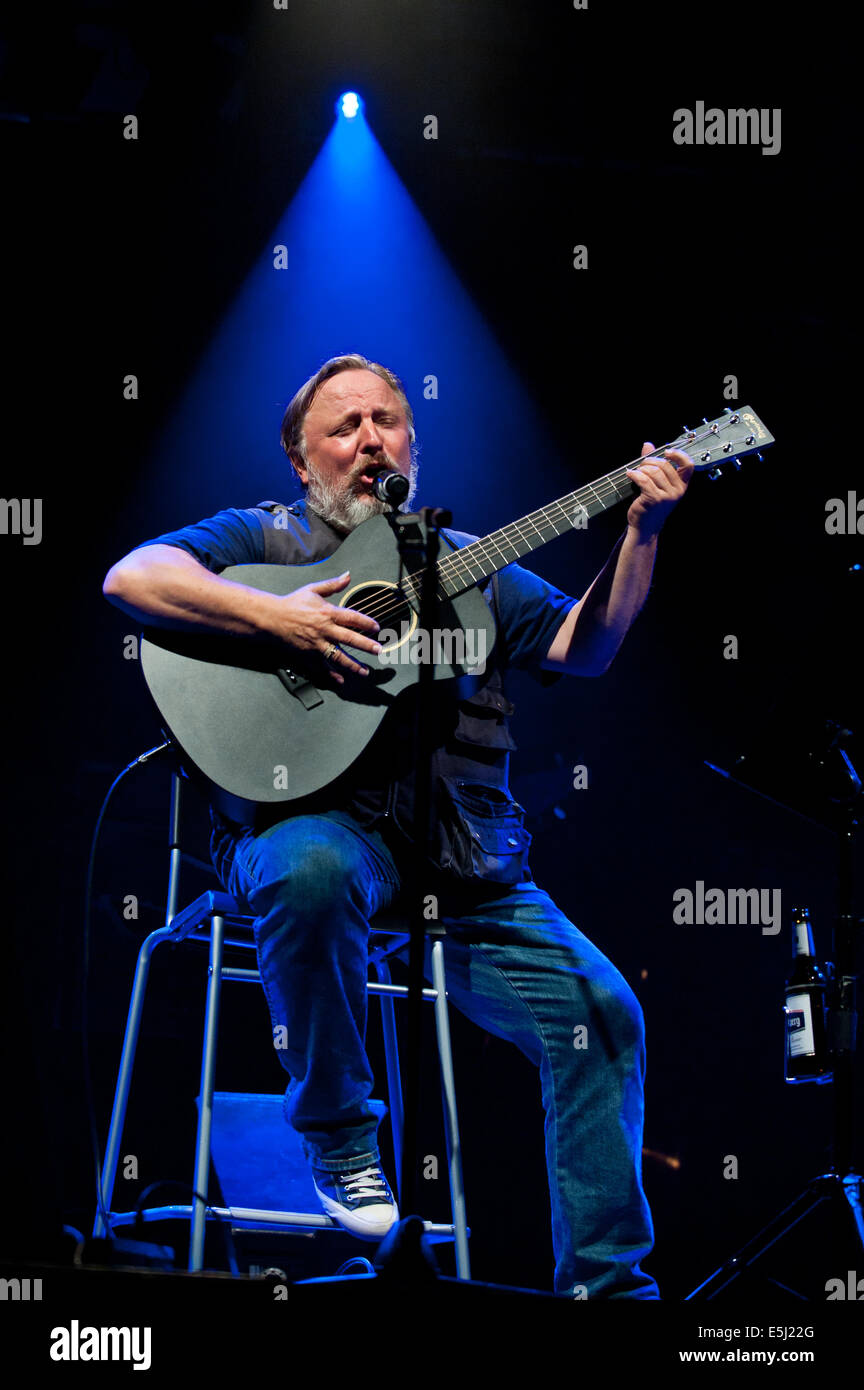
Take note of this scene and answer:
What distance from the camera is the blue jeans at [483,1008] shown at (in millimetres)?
2348

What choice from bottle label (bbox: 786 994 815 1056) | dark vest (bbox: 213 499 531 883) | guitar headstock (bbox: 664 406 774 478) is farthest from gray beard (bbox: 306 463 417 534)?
bottle label (bbox: 786 994 815 1056)

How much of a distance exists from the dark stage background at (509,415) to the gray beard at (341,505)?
1342 mm

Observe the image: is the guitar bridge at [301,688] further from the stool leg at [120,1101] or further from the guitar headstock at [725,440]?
the guitar headstock at [725,440]

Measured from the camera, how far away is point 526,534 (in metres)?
2.88

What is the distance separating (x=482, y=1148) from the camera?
417 centimetres

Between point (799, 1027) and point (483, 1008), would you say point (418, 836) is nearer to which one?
point (483, 1008)

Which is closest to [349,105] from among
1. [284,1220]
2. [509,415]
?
[509,415]

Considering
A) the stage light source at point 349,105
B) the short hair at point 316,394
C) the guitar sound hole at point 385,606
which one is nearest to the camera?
the guitar sound hole at point 385,606

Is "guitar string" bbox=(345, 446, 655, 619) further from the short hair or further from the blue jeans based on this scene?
the short hair

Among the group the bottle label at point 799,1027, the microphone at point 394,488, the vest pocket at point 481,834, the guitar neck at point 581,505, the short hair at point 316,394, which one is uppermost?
the short hair at point 316,394

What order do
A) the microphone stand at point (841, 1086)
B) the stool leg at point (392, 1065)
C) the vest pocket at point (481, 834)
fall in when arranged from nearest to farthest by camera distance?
the microphone stand at point (841, 1086), the vest pocket at point (481, 834), the stool leg at point (392, 1065)

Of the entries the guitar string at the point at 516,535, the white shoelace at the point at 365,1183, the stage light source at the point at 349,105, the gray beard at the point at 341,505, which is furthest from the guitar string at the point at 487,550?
the stage light source at the point at 349,105

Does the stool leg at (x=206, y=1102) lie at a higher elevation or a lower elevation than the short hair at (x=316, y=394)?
lower

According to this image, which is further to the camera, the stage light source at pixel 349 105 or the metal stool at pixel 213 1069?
the stage light source at pixel 349 105
